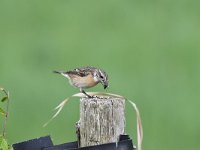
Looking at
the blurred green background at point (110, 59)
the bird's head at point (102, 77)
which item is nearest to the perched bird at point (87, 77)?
the bird's head at point (102, 77)

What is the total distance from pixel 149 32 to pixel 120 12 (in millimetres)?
1223

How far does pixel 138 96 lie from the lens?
1236 cm

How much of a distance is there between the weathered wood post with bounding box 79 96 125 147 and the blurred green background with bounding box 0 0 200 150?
538 cm

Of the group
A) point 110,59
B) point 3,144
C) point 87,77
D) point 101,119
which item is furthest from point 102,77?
point 110,59

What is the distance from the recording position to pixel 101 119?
608 cm

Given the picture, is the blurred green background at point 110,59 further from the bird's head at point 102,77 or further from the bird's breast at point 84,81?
the bird's head at point 102,77

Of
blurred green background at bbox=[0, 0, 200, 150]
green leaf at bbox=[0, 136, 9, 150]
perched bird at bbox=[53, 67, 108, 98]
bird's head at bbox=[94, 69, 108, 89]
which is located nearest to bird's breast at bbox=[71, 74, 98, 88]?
perched bird at bbox=[53, 67, 108, 98]

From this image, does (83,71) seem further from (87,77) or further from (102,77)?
(102,77)

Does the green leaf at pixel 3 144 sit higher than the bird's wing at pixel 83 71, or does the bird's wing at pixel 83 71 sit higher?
the bird's wing at pixel 83 71

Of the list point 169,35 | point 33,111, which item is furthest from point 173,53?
point 33,111

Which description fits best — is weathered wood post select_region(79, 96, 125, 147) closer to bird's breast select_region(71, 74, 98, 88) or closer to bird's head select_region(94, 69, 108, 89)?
bird's head select_region(94, 69, 108, 89)

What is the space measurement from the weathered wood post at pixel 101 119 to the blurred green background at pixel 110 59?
538 cm

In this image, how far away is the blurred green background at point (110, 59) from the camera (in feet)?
39.3

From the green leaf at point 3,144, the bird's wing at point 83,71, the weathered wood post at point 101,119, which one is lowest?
the green leaf at point 3,144
